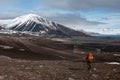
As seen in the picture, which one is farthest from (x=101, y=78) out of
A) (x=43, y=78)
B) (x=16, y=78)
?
(x=16, y=78)

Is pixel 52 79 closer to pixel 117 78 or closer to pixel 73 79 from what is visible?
pixel 73 79

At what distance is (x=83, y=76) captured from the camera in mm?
27875

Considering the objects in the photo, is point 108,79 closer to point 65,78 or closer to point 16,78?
point 65,78

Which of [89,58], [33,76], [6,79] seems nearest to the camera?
[6,79]

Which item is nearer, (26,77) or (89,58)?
(26,77)

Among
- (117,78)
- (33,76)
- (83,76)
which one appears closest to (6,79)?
(33,76)

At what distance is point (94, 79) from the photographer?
2595 cm

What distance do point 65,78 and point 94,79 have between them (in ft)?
7.57

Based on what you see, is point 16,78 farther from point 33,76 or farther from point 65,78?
point 65,78

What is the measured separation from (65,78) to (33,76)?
286cm

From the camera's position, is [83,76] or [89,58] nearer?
[83,76]

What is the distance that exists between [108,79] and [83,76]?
2.70 m

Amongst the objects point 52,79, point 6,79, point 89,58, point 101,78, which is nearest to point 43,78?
point 52,79

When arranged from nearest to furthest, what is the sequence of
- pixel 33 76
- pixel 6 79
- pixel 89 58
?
pixel 6 79
pixel 33 76
pixel 89 58
